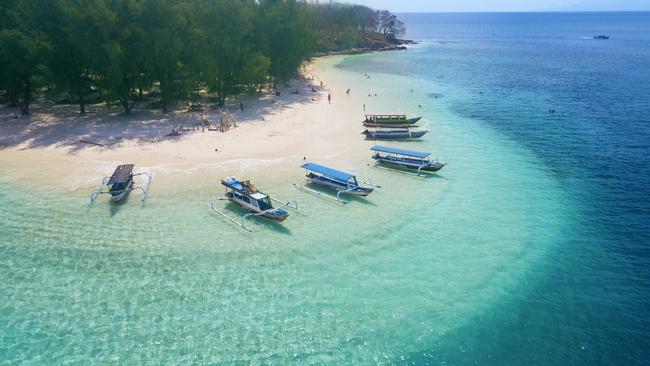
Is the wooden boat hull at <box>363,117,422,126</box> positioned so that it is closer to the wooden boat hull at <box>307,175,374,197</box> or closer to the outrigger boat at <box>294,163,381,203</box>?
the outrigger boat at <box>294,163,381,203</box>

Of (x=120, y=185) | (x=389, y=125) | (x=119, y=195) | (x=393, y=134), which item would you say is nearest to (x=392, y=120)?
(x=389, y=125)

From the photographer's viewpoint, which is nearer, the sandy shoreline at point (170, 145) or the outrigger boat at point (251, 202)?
the outrigger boat at point (251, 202)

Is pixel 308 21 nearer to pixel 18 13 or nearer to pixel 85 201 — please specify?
pixel 18 13

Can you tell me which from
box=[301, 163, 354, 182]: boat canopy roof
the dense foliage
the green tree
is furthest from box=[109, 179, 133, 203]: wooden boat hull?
the green tree

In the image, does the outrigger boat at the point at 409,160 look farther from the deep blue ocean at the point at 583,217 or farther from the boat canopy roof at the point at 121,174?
the boat canopy roof at the point at 121,174

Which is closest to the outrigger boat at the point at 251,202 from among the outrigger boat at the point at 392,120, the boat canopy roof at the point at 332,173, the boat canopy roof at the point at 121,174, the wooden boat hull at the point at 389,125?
the boat canopy roof at the point at 332,173

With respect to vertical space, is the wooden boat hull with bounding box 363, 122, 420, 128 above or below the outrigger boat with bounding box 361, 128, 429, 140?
above
